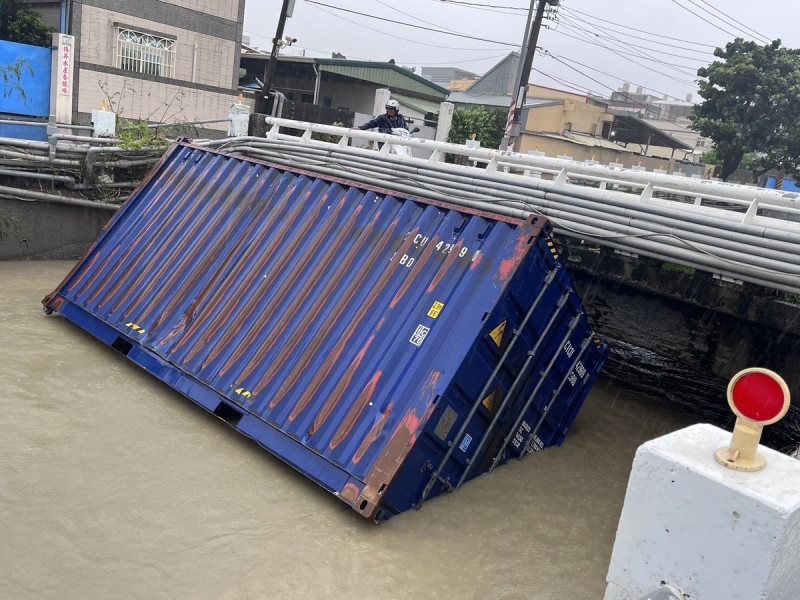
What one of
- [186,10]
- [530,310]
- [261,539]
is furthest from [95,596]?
[186,10]

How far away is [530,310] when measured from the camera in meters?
6.01

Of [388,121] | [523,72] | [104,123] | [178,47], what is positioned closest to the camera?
[388,121]

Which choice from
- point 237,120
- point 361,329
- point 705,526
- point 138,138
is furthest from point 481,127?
point 705,526

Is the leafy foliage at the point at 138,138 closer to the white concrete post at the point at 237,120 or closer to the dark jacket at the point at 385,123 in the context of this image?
the white concrete post at the point at 237,120

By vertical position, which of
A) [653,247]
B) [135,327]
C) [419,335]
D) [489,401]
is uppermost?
[653,247]

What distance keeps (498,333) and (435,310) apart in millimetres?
554

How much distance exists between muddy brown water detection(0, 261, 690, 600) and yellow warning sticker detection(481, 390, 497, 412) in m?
0.74

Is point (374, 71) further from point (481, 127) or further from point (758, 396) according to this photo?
point (758, 396)

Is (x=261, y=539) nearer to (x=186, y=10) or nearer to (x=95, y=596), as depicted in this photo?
(x=95, y=596)

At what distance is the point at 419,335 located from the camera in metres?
5.79

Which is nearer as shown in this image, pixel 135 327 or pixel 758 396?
pixel 758 396

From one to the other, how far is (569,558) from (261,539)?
2.33 m

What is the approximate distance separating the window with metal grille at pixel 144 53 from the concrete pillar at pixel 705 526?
20.9 meters

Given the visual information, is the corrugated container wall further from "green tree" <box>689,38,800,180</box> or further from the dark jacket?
"green tree" <box>689,38,800,180</box>
